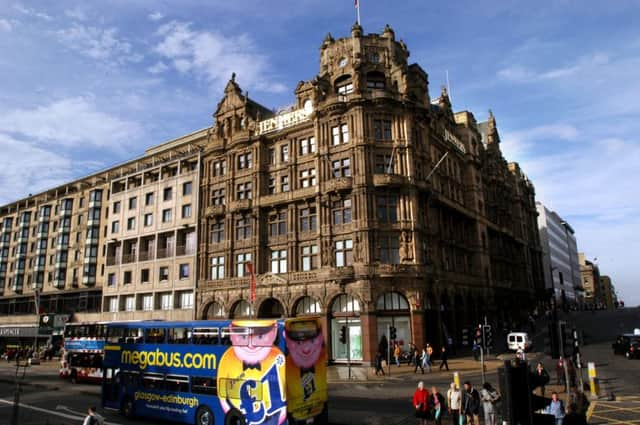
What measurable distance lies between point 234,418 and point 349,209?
28933mm

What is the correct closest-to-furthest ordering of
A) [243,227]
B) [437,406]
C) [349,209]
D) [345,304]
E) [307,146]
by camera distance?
[437,406] → [345,304] → [349,209] → [307,146] → [243,227]

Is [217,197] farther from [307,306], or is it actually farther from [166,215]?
[307,306]

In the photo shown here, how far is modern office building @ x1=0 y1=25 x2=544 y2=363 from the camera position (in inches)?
1697

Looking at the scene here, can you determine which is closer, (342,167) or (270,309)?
(342,167)

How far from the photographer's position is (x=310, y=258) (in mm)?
46438

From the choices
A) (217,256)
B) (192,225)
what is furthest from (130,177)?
(217,256)

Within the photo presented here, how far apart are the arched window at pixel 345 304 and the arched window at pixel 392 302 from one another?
2145 mm

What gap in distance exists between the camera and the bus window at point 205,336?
747 inches

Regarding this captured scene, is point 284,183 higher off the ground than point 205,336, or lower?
higher

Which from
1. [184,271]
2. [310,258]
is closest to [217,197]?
[184,271]

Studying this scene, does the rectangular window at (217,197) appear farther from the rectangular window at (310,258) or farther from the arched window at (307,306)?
the arched window at (307,306)

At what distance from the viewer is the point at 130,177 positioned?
69.1 meters

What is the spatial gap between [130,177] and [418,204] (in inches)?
1788

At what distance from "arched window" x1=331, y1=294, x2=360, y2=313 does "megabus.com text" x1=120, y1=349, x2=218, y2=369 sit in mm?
23496
